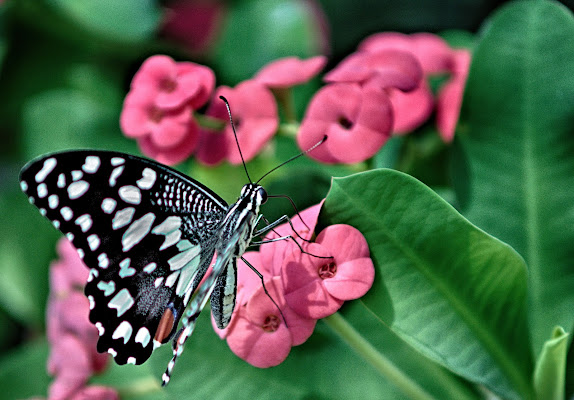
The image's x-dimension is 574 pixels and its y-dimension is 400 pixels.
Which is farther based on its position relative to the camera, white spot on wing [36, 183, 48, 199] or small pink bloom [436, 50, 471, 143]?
small pink bloom [436, 50, 471, 143]

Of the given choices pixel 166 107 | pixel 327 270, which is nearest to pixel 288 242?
pixel 327 270

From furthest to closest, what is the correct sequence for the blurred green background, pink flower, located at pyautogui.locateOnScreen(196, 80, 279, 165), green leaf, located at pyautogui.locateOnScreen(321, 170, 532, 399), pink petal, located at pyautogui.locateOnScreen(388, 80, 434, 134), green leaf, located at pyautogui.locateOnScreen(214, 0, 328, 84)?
green leaf, located at pyautogui.locateOnScreen(214, 0, 328, 84), the blurred green background, pink petal, located at pyautogui.locateOnScreen(388, 80, 434, 134), pink flower, located at pyautogui.locateOnScreen(196, 80, 279, 165), green leaf, located at pyautogui.locateOnScreen(321, 170, 532, 399)

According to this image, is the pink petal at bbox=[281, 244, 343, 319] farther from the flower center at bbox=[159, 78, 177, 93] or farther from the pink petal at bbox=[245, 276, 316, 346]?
the flower center at bbox=[159, 78, 177, 93]

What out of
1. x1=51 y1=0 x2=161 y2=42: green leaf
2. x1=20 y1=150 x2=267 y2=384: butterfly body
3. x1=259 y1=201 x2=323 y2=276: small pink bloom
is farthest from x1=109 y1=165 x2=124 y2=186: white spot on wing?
x1=51 y1=0 x2=161 y2=42: green leaf

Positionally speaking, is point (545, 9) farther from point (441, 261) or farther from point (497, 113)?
point (441, 261)

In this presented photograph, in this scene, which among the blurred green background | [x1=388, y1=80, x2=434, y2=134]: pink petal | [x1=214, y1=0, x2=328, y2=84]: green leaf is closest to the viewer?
[x1=388, y1=80, x2=434, y2=134]: pink petal

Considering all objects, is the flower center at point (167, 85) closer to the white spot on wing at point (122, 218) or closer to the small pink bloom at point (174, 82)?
the small pink bloom at point (174, 82)

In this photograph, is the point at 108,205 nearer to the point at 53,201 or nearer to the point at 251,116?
the point at 53,201
